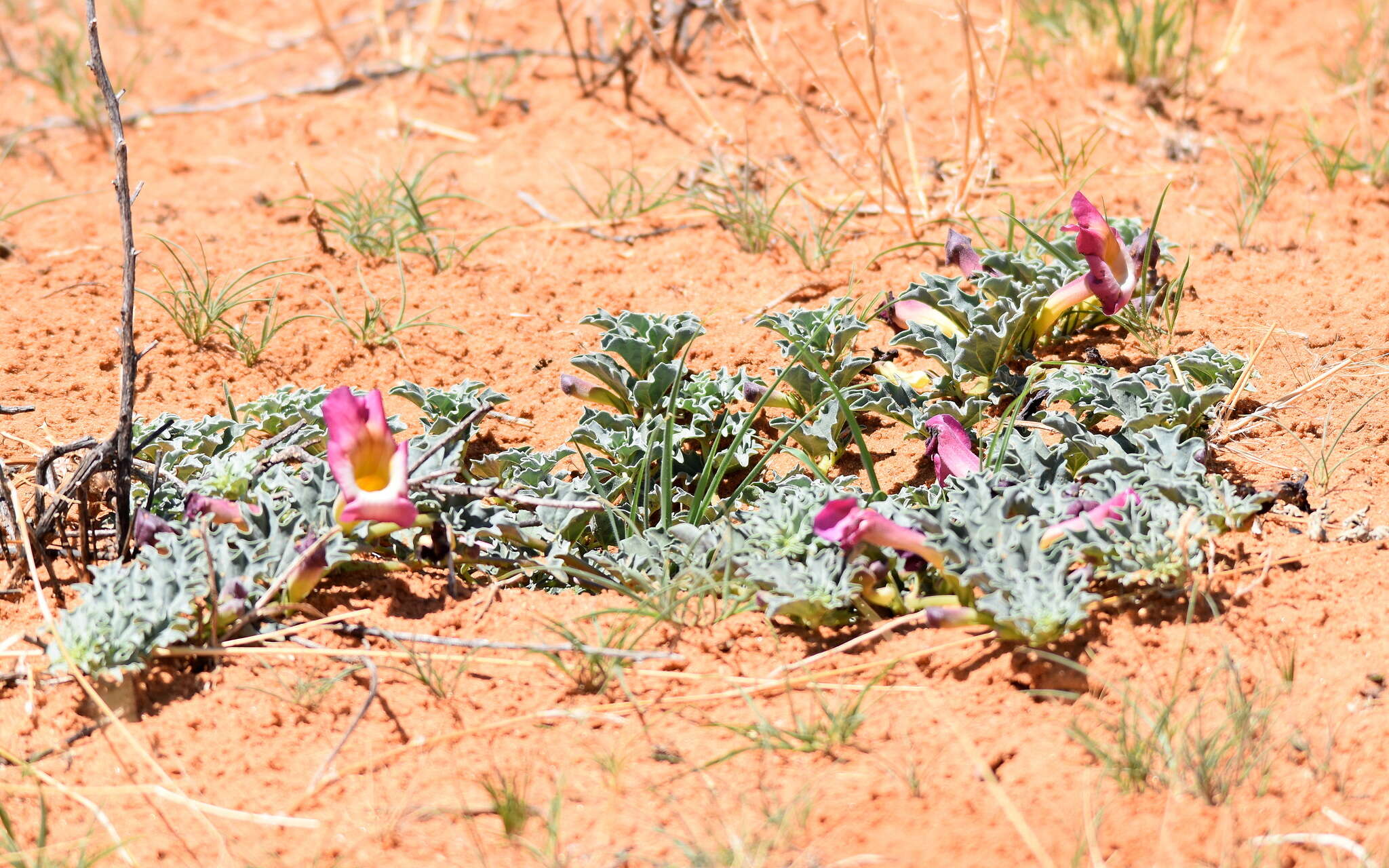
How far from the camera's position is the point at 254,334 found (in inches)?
129

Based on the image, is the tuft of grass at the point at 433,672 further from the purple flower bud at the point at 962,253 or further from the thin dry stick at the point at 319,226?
the thin dry stick at the point at 319,226

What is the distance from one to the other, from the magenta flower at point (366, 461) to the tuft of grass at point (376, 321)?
100cm

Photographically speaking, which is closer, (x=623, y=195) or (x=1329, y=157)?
(x=1329, y=157)

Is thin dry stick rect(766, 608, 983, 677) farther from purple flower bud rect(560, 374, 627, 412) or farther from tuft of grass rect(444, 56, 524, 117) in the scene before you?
tuft of grass rect(444, 56, 524, 117)

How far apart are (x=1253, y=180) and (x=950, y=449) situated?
1951 millimetres

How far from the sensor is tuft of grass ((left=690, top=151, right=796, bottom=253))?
365 cm

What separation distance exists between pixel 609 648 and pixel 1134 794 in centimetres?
86

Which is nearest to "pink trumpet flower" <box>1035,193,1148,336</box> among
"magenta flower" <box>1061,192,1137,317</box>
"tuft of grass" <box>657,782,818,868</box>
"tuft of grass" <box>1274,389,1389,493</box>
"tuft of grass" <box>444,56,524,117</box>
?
"magenta flower" <box>1061,192,1137,317</box>

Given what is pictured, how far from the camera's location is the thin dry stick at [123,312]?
6.81 ft

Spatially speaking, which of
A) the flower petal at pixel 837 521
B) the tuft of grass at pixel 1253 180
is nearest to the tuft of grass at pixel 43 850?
the flower petal at pixel 837 521

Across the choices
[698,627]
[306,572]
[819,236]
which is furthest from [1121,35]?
[306,572]

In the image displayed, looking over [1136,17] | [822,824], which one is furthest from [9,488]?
[1136,17]

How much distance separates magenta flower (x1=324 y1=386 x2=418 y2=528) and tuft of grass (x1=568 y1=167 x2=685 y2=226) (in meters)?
1.71

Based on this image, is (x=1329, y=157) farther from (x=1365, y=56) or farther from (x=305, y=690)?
(x=305, y=690)
